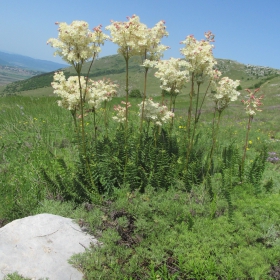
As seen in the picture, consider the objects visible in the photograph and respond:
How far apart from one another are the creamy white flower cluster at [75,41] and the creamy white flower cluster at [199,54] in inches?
57.0

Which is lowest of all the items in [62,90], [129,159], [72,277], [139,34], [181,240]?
[72,277]

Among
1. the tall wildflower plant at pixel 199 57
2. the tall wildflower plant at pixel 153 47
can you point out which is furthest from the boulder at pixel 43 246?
the tall wildflower plant at pixel 199 57

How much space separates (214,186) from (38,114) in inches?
299

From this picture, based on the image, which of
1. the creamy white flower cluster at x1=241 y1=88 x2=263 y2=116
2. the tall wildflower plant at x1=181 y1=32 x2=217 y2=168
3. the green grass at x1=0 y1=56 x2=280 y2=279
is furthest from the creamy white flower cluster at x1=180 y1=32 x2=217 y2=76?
the green grass at x1=0 y1=56 x2=280 y2=279

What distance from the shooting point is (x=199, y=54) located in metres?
4.04

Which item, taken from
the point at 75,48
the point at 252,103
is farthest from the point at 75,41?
the point at 252,103

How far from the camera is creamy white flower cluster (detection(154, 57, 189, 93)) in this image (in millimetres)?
4469

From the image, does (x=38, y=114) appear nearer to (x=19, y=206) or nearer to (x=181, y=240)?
(x=19, y=206)

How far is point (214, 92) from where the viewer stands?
174 inches

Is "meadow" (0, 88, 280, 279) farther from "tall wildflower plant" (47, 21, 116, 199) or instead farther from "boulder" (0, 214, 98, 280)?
"tall wildflower plant" (47, 21, 116, 199)

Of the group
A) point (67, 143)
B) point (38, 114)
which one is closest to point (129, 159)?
point (67, 143)

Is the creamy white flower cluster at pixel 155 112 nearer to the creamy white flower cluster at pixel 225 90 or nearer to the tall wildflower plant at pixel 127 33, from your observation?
the creamy white flower cluster at pixel 225 90

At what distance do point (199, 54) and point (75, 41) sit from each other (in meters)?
1.85

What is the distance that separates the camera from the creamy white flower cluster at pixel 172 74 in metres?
4.47
